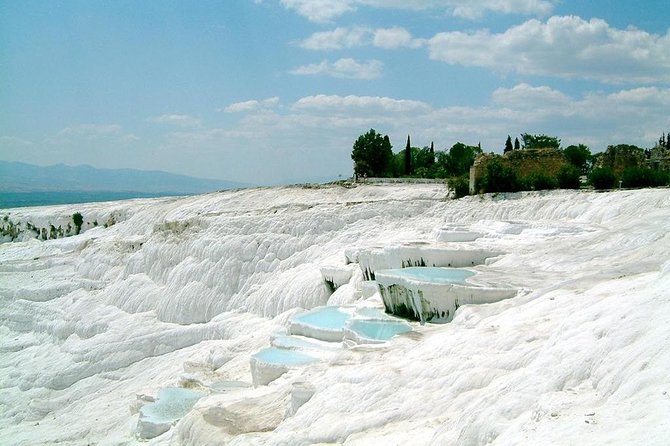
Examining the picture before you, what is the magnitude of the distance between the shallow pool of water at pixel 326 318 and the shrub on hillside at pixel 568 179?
44.3 ft

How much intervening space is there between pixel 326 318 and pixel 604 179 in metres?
15.0

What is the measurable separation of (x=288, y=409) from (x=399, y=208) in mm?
17984

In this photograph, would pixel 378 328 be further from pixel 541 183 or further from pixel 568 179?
pixel 568 179

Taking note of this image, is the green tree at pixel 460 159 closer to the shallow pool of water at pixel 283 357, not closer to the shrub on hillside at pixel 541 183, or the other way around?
the shrub on hillside at pixel 541 183

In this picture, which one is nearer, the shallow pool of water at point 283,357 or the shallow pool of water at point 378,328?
the shallow pool of water at point 378,328

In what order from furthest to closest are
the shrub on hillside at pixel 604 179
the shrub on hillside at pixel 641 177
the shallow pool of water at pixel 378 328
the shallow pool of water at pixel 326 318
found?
1. the shrub on hillside at pixel 604 179
2. the shrub on hillside at pixel 641 177
3. the shallow pool of water at pixel 326 318
4. the shallow pool of water at pixel 378 328

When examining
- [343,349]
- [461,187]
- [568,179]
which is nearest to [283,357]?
[343,349]

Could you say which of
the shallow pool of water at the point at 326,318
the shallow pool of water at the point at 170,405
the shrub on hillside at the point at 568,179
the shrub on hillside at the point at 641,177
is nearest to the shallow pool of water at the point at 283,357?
the shallow pool of water at the point at 326,318

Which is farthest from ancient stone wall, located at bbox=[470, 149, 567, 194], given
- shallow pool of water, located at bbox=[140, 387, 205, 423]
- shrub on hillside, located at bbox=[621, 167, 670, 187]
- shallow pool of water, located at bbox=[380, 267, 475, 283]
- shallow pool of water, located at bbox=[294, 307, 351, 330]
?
shallow pool of water, located at bbox=[140, 387, 205, 423]

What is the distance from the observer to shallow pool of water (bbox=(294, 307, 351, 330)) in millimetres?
15929

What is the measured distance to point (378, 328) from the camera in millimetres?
14742

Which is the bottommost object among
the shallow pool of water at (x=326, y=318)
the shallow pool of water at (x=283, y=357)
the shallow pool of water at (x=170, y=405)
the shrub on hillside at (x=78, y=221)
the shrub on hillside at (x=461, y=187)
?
the shallow pool of water at (x=170, y=405)

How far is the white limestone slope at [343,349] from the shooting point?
7656 mm

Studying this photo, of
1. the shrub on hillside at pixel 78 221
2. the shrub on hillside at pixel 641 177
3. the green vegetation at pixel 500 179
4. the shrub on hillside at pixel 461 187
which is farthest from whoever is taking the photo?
the shrub on hillside at pixel 78 221
